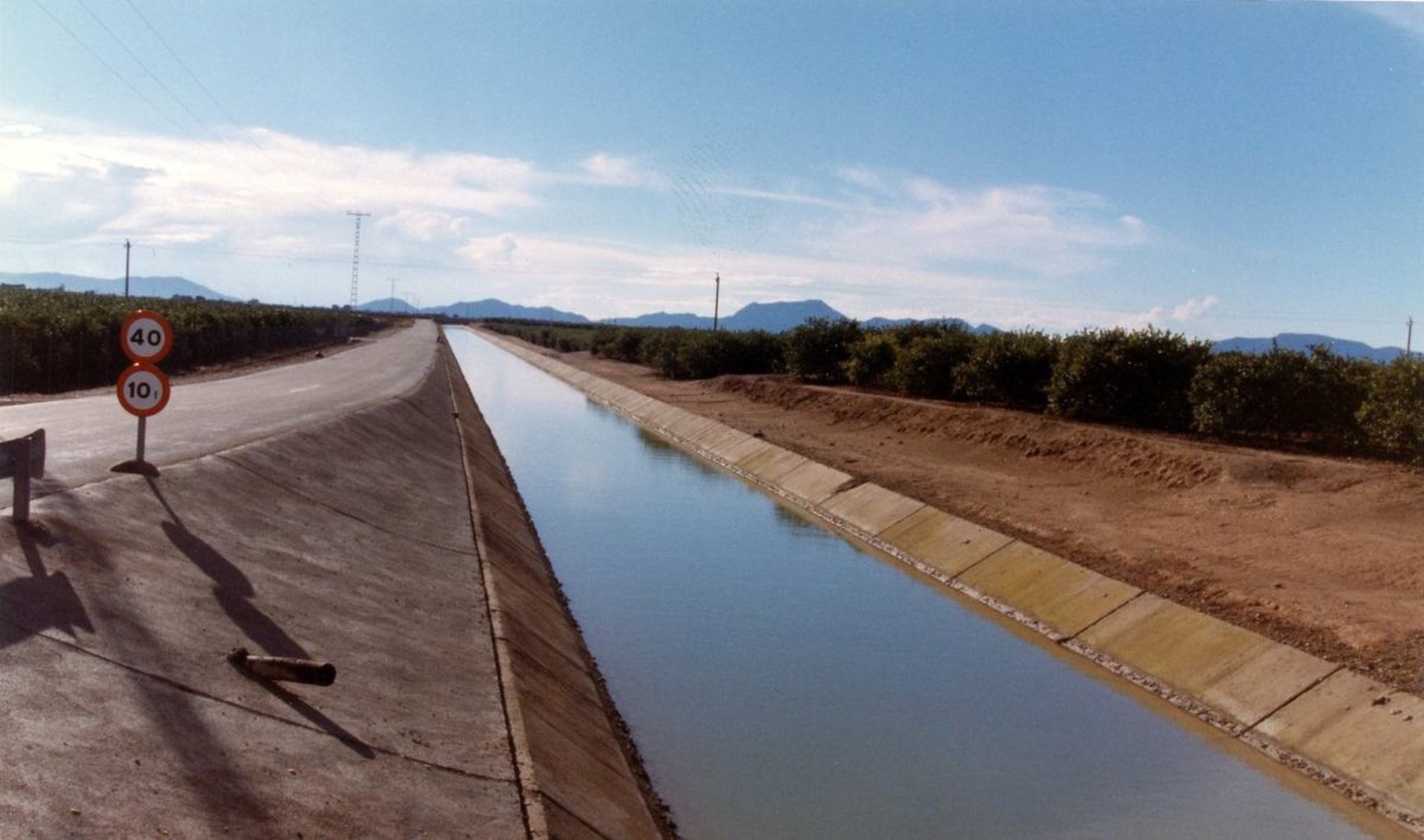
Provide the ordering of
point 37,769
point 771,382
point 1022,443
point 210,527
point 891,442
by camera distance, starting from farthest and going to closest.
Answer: point 771,382 < point 891,442 < point 1022,443 < point 210,527 < point 37,769

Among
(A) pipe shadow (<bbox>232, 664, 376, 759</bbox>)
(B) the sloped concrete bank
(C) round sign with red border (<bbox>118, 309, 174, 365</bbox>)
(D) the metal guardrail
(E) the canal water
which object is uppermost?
(C) round sign with red border (<bbox>118, 309, 174, 365</bbox>)

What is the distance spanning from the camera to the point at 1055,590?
17844 mm

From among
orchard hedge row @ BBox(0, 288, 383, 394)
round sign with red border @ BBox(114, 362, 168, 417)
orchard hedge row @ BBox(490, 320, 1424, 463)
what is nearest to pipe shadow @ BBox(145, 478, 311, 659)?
round sign with red border @ BBox(114, 362, 168, 417)

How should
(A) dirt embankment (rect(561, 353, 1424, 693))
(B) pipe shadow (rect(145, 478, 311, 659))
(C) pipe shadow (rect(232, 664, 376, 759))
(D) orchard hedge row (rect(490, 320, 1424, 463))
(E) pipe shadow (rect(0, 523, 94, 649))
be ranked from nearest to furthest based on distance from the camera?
(E) pipe shadow (rect(0, 523, 94, 649))
(C) pipe shadow (rect(232, 664, 376, 759))
(B) pipe shadow (rect(145, 478, 311, 659))
(A) dirt embankment (rect(561, 353, 1424, 693))
(D) orchard hedge row (rect(490, 320, 1424, 463))

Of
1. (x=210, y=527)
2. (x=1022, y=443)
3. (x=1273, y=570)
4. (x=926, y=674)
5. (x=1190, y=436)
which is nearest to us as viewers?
(x=210, y=527)

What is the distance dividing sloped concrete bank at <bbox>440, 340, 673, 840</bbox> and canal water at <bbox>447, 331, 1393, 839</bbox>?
1.73 ft

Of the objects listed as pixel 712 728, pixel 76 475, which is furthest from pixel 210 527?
pixel 712 728

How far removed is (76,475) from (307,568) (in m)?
2.78

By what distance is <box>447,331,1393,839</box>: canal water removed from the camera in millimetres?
10922

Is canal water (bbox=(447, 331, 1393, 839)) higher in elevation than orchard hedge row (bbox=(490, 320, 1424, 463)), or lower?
lower

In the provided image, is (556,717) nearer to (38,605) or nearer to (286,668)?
(286,668)

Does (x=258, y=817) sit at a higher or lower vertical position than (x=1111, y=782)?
higher

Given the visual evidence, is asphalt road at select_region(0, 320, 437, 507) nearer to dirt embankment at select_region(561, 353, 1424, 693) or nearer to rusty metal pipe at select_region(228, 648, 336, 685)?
rusty metal pipe at select_region(228, 648, 336, 685)

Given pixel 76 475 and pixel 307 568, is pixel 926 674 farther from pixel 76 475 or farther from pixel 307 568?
pixel 76 475
